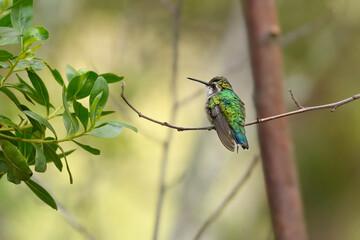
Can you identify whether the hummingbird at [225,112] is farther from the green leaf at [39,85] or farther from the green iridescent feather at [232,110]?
the green leaf at [39,85]

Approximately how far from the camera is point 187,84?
20.2 feet

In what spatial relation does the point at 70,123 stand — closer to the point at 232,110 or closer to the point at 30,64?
the point at 30,64

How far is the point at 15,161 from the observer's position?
1080mm

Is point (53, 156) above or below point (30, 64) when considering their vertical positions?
below

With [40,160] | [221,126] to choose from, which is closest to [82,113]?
[40,160]

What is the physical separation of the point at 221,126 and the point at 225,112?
0.18m

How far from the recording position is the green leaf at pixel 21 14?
109 cm

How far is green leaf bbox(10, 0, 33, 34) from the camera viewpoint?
1.09 meters

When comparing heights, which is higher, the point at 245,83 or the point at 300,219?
the point at 245,83

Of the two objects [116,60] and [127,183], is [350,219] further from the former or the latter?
[116,60]

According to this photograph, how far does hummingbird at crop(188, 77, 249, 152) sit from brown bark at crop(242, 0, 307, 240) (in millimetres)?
156

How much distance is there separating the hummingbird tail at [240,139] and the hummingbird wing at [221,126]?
0.04 m

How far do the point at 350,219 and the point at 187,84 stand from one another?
2.57 meters

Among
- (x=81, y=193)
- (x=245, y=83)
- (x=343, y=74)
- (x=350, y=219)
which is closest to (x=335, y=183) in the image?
(x=350, y=219)
